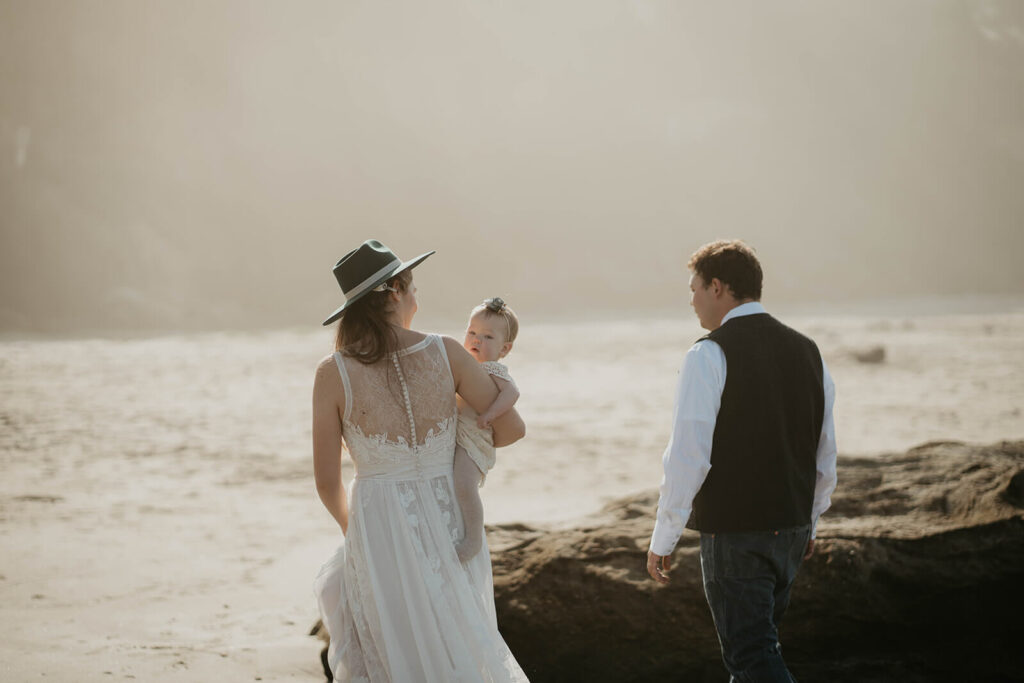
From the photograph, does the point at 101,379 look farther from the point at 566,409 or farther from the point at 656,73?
the point at 656,73

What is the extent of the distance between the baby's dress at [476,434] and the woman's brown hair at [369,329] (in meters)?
0.36

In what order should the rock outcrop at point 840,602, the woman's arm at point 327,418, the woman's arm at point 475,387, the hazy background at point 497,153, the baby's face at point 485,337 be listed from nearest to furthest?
the woman's arm at point 327,418
the woman's arm at point 475,387
the baby's face at point 485,337
the rock outcrop at point 840,602
the hazy background at point 497,153

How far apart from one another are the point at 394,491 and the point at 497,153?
234ft

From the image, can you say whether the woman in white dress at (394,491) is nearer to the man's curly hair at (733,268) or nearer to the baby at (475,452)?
the baby at (475,452)

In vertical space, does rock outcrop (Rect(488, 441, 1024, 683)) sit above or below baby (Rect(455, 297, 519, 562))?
below

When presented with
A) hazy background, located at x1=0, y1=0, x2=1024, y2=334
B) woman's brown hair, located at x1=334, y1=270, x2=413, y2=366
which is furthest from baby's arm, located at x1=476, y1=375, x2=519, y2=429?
hazy background, located at x1=0, y1=0, x2=1024, y2=334

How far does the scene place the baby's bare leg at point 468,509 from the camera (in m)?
2.81

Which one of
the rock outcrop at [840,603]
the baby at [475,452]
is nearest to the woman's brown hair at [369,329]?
the baby at [475,452]

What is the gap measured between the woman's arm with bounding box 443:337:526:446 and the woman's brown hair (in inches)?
7.8

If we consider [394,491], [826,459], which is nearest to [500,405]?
[394,491]

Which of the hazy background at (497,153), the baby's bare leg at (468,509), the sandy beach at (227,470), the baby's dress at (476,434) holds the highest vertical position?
the hazy background at (497,153)

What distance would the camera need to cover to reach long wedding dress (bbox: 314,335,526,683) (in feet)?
8.82

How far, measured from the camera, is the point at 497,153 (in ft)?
237

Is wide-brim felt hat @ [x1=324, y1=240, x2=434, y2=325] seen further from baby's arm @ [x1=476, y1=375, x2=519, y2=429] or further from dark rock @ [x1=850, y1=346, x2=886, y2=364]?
dark rock @ [x1=850, y1=346, x2=886, y2=364]
